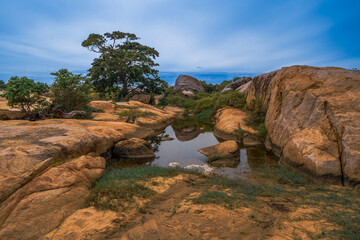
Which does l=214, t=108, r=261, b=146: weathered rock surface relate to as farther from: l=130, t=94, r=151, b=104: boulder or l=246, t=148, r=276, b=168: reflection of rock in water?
l=130, t=94, r=151, b=104: boulder

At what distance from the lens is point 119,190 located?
4.61 metres

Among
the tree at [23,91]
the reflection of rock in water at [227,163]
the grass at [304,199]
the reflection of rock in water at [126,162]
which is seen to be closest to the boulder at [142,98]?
the tree at [23,91]

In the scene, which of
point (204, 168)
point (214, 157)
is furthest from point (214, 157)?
point (204, 168)

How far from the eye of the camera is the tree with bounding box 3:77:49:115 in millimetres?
9836

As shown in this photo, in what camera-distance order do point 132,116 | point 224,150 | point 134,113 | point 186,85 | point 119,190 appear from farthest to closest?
point 186,85
point 134,113
point 132,116
point 224,150
point 119,190

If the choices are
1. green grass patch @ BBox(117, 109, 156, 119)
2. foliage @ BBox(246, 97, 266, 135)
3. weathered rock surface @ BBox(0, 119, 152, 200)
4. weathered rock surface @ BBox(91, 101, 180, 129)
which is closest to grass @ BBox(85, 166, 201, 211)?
weathered rock surface @ BBox(0, 119, 152, 200)

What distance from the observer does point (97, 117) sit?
13.5 m

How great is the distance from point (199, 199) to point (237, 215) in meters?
0.85

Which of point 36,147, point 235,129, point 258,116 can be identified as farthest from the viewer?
point 258,116

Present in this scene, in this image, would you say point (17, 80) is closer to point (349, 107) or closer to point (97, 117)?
point (97, 117)

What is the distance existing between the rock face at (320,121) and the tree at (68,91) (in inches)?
443

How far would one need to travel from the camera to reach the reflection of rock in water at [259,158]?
26.0ft

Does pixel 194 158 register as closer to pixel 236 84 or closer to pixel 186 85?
pixel 236 84

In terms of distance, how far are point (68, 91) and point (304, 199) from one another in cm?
1306
